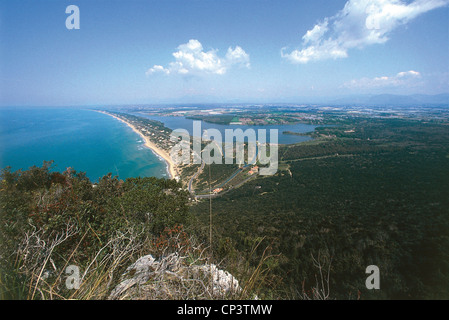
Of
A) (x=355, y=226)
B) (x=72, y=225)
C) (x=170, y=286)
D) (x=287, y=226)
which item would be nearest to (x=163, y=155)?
(x=287, y=226)

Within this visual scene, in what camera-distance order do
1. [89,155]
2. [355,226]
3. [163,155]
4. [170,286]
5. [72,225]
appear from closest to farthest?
[170,286]
[72,225]
[355,226]
[89,155]
[163,155]

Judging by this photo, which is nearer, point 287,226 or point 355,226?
point 355,226

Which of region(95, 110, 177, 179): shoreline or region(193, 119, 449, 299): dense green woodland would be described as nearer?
region(193, 119, 449, 299): dense green woodland

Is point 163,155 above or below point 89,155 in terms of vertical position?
below

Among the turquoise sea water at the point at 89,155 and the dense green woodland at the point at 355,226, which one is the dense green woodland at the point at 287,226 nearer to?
the dense green woodland at the point at 355,226

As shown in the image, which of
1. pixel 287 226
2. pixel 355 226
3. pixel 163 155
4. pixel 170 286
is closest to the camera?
pixel 170 286

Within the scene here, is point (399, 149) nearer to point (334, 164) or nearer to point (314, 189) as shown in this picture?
point (334, 164)

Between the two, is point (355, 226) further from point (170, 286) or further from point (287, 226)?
point (170, 286)

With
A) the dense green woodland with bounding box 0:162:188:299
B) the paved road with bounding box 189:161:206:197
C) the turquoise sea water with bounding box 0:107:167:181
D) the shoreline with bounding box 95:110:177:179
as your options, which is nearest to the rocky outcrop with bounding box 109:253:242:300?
the dense green woodland with bounding box 0:162:188:299

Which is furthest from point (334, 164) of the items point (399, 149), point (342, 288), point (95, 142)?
point (95, 142)

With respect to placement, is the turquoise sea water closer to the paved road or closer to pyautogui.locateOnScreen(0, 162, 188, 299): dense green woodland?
the paved road
